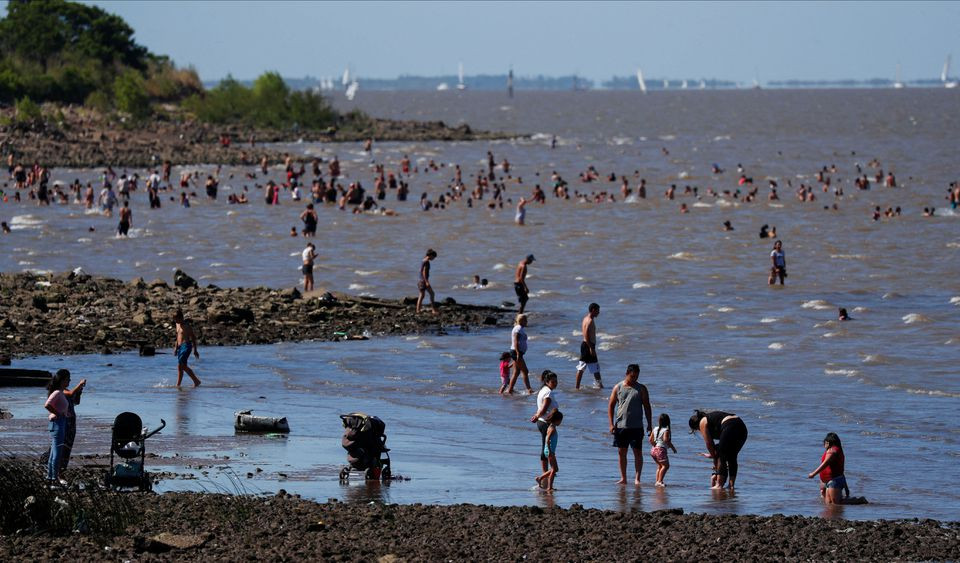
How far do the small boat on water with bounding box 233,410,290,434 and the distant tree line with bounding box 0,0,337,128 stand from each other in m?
79.6

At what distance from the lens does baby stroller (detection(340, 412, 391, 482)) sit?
15.8m

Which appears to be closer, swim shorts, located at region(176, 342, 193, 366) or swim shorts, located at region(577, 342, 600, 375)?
swim shorts, located at region(176, 342, 193, 366)

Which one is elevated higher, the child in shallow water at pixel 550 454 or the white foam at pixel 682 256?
the child in shallow water at pixel 550 454

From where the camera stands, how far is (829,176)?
7688 centimetres

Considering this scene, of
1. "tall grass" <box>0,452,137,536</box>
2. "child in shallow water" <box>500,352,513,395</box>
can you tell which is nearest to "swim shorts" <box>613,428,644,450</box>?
"tall grass" <box>0,452,137,536</box>

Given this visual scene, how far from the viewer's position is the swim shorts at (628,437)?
53.8 ft

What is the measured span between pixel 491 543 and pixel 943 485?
666 cm

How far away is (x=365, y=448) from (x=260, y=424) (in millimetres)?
3337

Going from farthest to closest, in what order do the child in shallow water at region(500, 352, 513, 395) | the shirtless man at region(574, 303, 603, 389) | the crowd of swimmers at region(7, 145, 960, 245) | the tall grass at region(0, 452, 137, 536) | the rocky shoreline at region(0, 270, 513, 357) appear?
the crowd of swimmers at region(7, 145, 960, 245) → the rocky shoreline at region(0, 270, 513, 357) → the shirtless man at region(574, 303, 603, 389) → the child in shallow water at region(500, 352, 513, 395) → the tall grass at region(0, 452, 137, 536)

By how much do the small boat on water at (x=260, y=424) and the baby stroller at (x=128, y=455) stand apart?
350 centimetres

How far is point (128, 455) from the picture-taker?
14.8 metres

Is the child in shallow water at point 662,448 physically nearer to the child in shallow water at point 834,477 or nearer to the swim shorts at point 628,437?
the swim shorts at point 628,437

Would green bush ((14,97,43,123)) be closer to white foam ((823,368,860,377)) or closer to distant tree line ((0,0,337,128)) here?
distant tree line ((0,0,337,128))

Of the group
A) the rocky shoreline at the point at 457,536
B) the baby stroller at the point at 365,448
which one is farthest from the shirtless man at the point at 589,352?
the rocky shoreline at the point at 457,536
